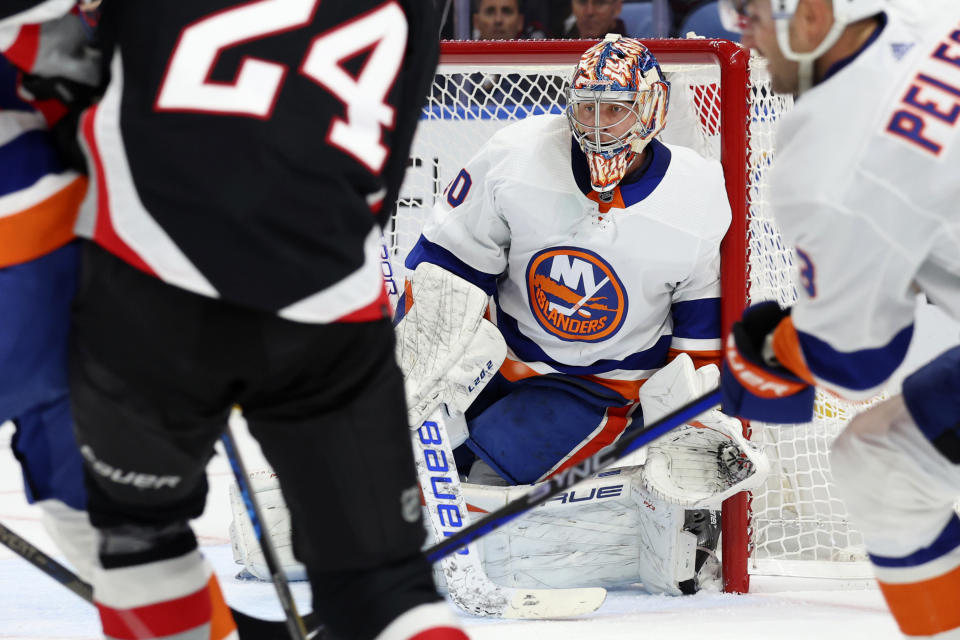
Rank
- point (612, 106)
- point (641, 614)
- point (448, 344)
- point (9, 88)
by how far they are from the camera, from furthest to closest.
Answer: point (448, 344) < point (612, 106) < point (641, 614) < point (9, 88)

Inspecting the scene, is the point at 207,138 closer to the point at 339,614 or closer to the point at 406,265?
the point at 339,614

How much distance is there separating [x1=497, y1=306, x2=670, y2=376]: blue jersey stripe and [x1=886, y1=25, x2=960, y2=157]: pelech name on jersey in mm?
1255

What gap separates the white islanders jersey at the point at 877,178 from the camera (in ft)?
3.72

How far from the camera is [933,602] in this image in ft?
4.33

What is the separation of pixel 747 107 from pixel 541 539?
0.96 meters

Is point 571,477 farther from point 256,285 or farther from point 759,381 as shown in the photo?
point 256,285

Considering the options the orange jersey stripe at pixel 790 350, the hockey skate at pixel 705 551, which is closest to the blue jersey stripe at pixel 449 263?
the hockey skate at pixel 705 551

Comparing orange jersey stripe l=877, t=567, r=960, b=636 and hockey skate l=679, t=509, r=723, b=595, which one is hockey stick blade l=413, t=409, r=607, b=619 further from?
orange jersey stripe l=877, t=567, r=960, b=636

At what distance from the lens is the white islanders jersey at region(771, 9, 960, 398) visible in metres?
1.13

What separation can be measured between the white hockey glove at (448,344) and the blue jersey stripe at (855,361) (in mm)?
1087

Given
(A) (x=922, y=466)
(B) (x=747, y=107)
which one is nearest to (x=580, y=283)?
(B) (x=747, y=107)

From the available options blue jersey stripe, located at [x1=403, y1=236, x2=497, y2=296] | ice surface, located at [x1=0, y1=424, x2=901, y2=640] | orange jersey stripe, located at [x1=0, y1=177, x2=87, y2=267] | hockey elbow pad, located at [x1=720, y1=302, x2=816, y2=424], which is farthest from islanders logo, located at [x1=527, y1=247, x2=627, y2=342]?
orange jersey stripe, located at [x1=0, y1=177, x2=87, y2=267]

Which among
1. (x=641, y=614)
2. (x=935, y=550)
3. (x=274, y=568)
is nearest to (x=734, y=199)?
(x=641, y=614)

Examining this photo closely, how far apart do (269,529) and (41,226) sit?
131cm
